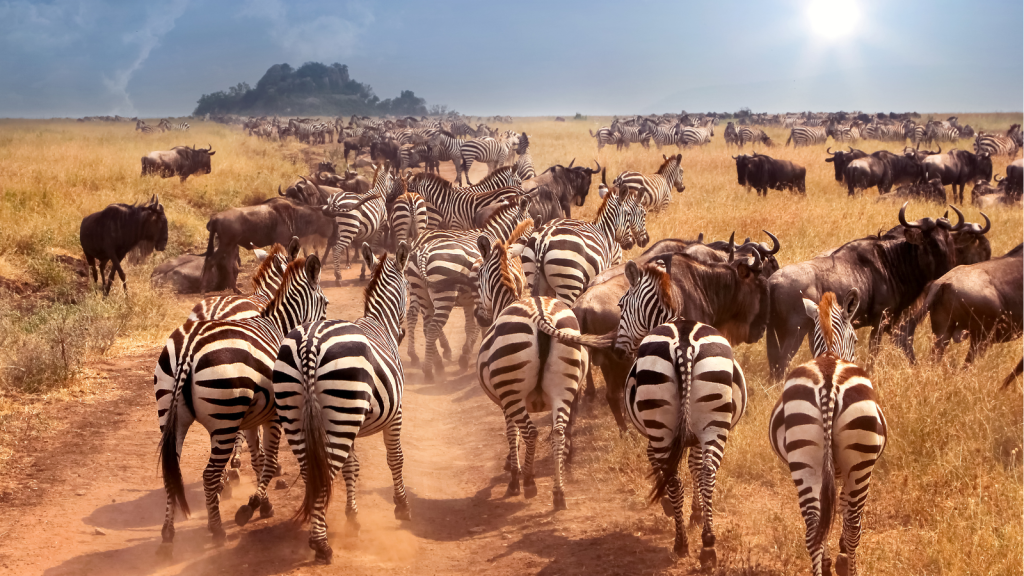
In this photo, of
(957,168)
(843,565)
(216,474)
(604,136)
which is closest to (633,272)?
(843,565)

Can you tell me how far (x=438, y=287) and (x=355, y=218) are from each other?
5400 mm

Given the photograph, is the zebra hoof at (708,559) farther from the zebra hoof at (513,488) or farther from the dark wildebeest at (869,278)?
the dark wildebeest at (869,278)

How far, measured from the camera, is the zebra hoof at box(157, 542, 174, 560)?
4.87 m

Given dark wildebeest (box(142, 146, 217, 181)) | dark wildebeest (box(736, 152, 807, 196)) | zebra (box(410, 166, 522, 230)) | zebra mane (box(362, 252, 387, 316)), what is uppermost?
dark wildebeest (box(142, 146, 217, 181))

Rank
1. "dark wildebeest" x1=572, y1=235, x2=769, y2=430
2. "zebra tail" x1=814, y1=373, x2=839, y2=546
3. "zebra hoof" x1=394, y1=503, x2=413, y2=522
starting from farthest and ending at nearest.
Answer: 1. "dark wildebeest" x1=572, y1=235, x2=769, y2=430
2. "zebra hoof" x1=394, y1=503, x2=413, y2=522
3. "zebra tail" x1=814, y1=373, x2=839, y2=546

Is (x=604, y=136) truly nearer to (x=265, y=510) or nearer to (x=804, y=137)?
(x=804, y=137)

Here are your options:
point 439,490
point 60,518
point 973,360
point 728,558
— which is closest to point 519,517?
point 439,490

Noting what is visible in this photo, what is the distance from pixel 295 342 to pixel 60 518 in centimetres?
236

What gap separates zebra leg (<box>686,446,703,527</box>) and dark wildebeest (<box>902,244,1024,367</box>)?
11.7 ft

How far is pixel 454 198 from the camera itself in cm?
1538

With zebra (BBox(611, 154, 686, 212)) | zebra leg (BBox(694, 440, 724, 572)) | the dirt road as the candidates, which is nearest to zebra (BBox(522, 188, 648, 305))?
the dirt road

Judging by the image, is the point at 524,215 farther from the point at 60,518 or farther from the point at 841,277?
the point at 60,518

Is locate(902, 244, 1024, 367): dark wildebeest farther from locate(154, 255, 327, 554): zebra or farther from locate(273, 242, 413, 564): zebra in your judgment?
locate(154, 255, 327, 554): zebra

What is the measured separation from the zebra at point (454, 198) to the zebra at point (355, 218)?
3.08 ft
